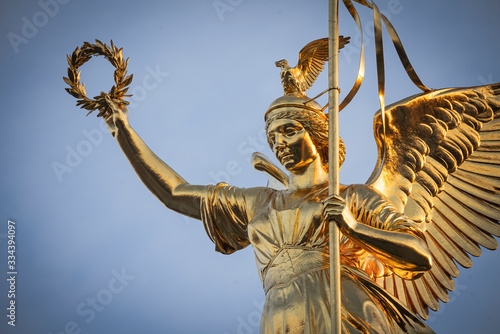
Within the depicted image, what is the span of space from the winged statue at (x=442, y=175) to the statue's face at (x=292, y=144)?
54cm

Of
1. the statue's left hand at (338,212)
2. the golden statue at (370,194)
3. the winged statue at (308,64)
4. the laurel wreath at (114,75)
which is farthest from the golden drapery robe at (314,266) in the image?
the laurel wreath at (114,75)

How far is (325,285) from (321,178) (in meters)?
0.95

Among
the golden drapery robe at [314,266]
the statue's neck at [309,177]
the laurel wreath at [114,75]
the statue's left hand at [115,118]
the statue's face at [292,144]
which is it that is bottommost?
the golden drapery robe at [314,266]

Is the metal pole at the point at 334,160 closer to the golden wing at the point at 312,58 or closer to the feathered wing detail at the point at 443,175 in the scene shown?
the golden wing at the point at 312,58

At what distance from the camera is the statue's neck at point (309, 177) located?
6.94m

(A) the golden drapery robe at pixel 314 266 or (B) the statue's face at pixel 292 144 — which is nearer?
(A) the golden drapery robe at pixel 314 266

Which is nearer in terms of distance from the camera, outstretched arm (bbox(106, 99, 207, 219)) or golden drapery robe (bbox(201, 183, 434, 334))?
golden drapery robe (bbox(201, 183, 434, 334))

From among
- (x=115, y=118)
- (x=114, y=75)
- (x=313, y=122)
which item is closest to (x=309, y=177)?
(x=313, y=122)

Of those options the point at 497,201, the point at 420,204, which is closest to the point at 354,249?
the point at 420,204

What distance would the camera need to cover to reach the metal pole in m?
5.86

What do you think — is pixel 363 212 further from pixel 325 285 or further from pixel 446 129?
pixel 446 129

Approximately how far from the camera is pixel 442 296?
702 cm

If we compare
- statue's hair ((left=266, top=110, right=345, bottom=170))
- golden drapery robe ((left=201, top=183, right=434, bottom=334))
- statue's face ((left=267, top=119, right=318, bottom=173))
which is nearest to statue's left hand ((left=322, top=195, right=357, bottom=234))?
golden drapery robe ((left=201, top=183, right=434, bottom=334))

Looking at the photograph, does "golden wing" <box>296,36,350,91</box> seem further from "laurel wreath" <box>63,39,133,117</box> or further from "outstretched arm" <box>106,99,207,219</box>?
"laurel wreath" <box>63,39,133,117</box>
